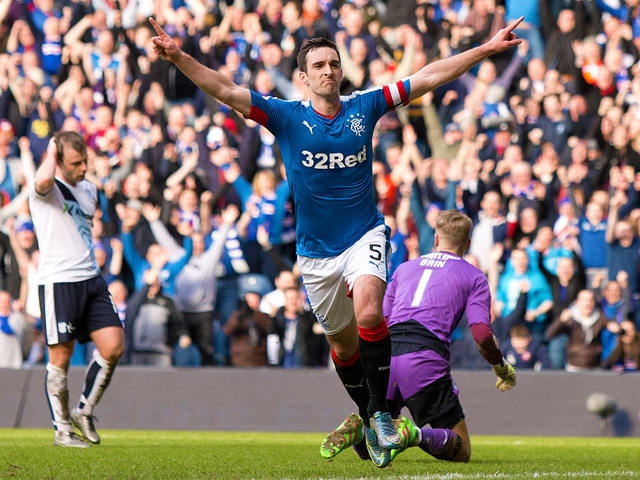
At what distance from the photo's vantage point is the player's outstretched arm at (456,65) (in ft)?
18.4

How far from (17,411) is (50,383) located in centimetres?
360

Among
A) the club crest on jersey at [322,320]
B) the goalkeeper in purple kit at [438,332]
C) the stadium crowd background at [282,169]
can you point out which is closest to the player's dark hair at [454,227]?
the goalkeeper in purple kit at [438,332]

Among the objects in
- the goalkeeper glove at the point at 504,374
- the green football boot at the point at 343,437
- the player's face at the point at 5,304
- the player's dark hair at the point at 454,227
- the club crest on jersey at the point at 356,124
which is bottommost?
the player's face at the point at 5,304

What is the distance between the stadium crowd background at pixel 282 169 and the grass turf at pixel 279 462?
2596 mm

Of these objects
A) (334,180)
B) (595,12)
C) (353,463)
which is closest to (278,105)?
(334,180)

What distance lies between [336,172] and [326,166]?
71 millimetres

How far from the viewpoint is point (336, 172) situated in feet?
18.3

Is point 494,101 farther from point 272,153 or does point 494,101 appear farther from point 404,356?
Result: point 404,356

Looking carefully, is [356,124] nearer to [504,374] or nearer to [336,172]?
[336,172]

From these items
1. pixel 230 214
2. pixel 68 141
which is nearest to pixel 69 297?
pixel 68 141

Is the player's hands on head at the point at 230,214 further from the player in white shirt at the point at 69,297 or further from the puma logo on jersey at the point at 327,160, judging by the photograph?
the puma logo on jersey at the point at 327,160

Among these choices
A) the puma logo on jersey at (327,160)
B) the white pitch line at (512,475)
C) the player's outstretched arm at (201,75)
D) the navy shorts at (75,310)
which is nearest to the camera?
the white pitch line at (512,475)

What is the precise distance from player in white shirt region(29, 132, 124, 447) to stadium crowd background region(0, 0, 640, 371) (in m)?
3.85

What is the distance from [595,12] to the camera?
1292cm
